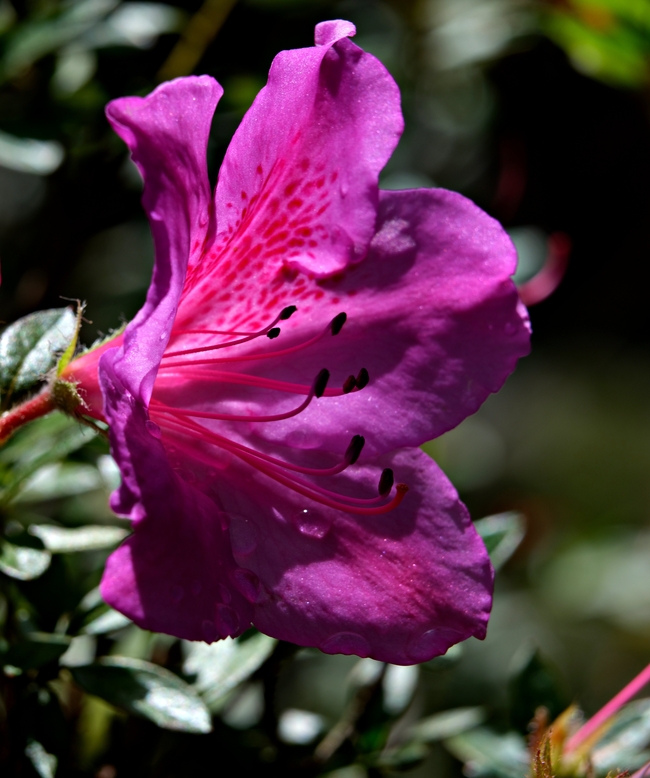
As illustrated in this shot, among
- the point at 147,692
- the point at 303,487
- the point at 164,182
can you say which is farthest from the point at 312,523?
the point at 164,182

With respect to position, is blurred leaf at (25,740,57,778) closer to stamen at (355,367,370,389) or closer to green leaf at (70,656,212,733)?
green leaf at (70,656,212,733)

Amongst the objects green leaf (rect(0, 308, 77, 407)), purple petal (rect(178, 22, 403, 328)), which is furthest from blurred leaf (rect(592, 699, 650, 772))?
green leaf (rect(0, 308, 77, 407))

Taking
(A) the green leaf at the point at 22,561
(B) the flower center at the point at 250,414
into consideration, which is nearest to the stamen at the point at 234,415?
(B) the flower center at the point at 250,414

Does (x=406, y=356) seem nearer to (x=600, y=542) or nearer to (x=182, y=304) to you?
(x=182, y=304)

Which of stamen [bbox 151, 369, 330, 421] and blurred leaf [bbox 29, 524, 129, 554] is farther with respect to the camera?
blurred leaf [bbox 29, 524, 129, 554]

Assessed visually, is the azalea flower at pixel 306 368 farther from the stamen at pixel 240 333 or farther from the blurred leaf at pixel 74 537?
the blurred leaf at pixel 74 537

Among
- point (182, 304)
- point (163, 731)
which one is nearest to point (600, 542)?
point (163, 731)
